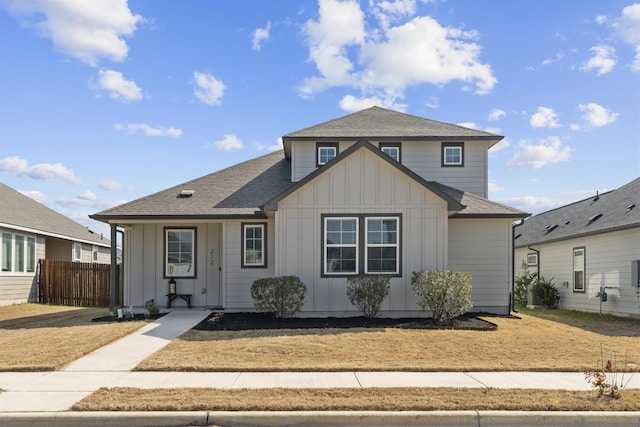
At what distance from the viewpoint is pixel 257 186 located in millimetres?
17484

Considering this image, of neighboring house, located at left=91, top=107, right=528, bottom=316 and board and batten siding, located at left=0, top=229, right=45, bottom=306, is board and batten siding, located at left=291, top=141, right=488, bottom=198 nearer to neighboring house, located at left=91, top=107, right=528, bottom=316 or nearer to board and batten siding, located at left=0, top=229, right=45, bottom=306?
neighboring house, located at left=91, top=107, right=528, bottom=316

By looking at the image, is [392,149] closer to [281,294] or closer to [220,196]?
[220,196]

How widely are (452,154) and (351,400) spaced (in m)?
12.7

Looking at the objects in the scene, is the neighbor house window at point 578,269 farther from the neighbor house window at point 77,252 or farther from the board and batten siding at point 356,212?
the neighbor house window at point 77,252

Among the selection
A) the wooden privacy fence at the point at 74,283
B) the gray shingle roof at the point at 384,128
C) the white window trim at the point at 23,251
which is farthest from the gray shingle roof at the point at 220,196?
the white window trim at the point at 23,251

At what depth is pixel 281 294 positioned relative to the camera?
13.2 m

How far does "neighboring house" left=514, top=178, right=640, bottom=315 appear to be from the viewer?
1609cm

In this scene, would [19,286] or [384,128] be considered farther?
[19,286]

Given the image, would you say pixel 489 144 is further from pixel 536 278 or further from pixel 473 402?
pixel 473 402

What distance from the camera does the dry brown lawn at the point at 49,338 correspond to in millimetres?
8905

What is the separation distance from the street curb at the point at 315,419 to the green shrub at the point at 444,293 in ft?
21.7

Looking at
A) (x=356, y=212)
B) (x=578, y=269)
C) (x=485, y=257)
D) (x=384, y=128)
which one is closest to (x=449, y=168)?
(x=384, y=128)

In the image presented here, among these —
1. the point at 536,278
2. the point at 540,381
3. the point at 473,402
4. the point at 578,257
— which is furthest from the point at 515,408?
the point at 536,278

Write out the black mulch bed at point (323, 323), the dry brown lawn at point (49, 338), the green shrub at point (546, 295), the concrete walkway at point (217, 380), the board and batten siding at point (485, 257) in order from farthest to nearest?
the green shrub at point (546, 295) → the board and batten siding at point (485, 257) → the black mulch bed at point (323, 323) → the dry brown lawn at point (49, 338) → the concrete walkway at point (217, 380)
